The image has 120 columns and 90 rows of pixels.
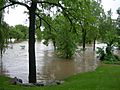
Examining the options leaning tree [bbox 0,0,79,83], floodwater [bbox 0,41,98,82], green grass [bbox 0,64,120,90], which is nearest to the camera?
green grass [bbox 0,64,120,90]

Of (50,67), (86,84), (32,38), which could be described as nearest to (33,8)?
(32,38)

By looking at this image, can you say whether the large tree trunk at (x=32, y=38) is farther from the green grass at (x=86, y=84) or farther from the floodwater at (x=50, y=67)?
the floodwater at (x=50, y=67)

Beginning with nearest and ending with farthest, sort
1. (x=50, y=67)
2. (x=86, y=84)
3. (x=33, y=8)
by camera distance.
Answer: (x=86, y=84), (x=33, y=8), (x=50, y=67)

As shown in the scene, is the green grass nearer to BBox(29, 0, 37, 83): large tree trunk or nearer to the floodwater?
BBox(29, 0, 37, 83): large tree trunk

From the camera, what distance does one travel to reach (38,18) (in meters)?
22.7

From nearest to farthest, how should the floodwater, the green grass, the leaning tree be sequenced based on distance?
the green grass < the leaning tree < the floodwater

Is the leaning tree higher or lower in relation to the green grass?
higher

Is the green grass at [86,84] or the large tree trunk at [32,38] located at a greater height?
the large tree trunk at [32,38]

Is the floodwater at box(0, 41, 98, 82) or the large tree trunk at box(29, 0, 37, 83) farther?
the floodwater at box(0, 41, 98, 82)

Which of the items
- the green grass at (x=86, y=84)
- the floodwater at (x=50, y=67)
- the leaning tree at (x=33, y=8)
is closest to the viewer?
the green grass at (x=86, y=84)

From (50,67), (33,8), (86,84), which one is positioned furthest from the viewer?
(50,67)

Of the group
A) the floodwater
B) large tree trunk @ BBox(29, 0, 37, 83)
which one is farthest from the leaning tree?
the floodwater

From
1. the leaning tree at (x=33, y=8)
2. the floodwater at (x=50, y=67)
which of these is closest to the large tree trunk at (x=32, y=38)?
the leaning tree at (x=33, y=8)

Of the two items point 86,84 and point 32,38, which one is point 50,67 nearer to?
point 32,38
